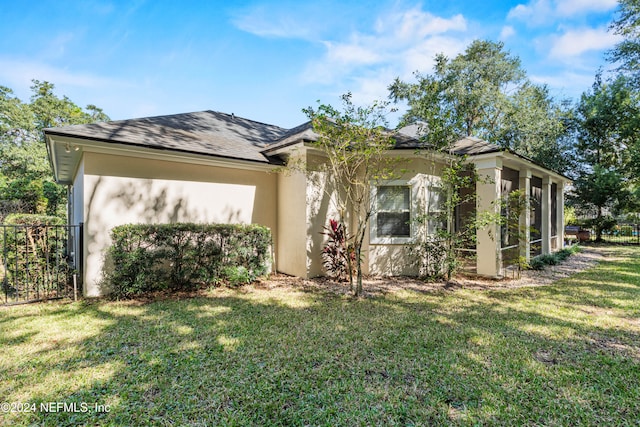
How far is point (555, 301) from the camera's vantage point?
625 cm

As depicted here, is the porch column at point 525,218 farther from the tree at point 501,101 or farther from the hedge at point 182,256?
Answer: the tree at point 501,101

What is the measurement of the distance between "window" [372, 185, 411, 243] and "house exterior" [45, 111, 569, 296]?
0.10 ft

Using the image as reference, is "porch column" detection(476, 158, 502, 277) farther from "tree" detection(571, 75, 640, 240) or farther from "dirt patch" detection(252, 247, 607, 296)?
"tree" detection(571, 75, 640, 240)

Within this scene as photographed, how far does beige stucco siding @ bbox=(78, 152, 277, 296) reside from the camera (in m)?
6.46

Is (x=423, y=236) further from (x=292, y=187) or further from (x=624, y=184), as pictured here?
(x=624, y=184)

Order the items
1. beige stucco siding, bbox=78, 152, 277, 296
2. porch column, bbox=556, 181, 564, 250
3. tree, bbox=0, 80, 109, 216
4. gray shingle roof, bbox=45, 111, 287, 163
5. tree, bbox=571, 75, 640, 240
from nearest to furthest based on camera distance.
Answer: beige stucco siding, bbox=78, 152, 277, 296
gray shingle roof, bbox=45, 111, 287, 163
porch column, bbox=556, 181, 564, 250
tree, bbox=571, 75, 640, 240
tree, bbox=0, 80, 109, 216

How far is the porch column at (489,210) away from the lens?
8.05m

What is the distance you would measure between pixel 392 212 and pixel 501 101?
20.4 m

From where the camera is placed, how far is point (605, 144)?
19859mm

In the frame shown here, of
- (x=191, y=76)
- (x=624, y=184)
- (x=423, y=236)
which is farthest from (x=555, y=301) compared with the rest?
(x=624, y=184)

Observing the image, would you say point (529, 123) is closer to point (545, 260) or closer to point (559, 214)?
point (559, 214)

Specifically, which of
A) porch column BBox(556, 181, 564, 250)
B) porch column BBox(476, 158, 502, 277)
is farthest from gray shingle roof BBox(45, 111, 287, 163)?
porch column BBox(556, 181, 564, 250)

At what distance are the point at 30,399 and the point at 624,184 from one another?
86.6ft

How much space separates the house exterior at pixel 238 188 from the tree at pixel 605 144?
524 inches
